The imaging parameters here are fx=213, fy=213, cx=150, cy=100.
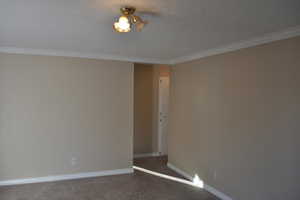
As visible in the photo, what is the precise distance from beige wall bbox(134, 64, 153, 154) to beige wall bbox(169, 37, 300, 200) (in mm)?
1515

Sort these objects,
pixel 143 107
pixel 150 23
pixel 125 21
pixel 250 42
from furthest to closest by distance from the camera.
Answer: pixel 143 107, pixel 250 42, pixel 150 23, pixel 125 21

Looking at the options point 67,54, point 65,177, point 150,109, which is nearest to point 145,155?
point 150,109

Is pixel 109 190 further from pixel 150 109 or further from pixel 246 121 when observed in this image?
pixel 150 109

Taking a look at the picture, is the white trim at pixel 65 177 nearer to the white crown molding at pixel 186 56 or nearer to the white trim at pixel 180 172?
the white trim at pixel 180 172

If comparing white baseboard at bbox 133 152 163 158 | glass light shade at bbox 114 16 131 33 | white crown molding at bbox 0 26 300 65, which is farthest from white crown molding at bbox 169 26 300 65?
white baseboard at bbox 133 152 163 158

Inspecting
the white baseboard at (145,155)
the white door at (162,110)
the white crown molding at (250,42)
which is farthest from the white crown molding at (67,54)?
the white baseboard at (145,155)

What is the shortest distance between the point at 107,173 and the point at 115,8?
11.1 ft

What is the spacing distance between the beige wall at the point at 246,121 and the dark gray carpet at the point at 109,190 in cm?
53

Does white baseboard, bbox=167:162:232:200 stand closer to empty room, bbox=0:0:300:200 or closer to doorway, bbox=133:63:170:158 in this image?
empty room, bbox=0:0:300:200

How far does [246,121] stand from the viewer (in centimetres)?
299

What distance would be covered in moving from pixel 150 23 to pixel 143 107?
3.55 meters

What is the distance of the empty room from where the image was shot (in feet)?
7.06

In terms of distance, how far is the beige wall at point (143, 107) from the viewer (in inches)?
223

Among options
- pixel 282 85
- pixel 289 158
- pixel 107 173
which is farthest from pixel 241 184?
pixel 107 173
